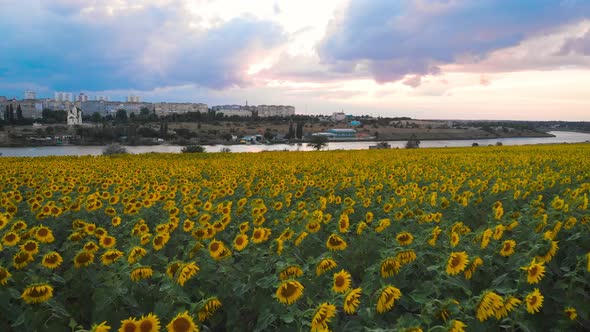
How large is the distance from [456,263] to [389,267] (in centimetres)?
51

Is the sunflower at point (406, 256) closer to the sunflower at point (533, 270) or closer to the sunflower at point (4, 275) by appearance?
the sunflower at point (533, 270)

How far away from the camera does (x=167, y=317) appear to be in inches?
112

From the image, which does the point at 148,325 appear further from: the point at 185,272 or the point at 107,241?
the point at 107,241

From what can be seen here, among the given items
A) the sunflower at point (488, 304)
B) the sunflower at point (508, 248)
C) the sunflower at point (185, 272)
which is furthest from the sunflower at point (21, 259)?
the sunflower at point (508, 248)

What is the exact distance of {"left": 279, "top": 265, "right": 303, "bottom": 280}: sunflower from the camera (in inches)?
124

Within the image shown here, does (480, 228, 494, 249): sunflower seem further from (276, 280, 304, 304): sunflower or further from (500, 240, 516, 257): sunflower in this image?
(276, 280, 304, 304): sunflower

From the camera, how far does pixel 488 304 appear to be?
2516 mm

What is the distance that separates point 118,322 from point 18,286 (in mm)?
992

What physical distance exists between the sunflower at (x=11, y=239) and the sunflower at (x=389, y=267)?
11.5 ft

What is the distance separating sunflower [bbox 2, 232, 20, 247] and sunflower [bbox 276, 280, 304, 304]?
2885mm

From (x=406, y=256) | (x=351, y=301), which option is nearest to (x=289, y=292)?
(x=351, y=301)

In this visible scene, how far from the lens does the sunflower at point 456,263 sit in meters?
3.13

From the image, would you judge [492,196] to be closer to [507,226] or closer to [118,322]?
[507,226]

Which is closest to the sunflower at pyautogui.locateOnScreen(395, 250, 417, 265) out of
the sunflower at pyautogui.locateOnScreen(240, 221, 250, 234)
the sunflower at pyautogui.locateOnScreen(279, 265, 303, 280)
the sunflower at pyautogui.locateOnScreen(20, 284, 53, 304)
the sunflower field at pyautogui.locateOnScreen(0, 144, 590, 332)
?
the sunflower field at pyautogui.locateOnScreen(0, 144, 590, 332)
